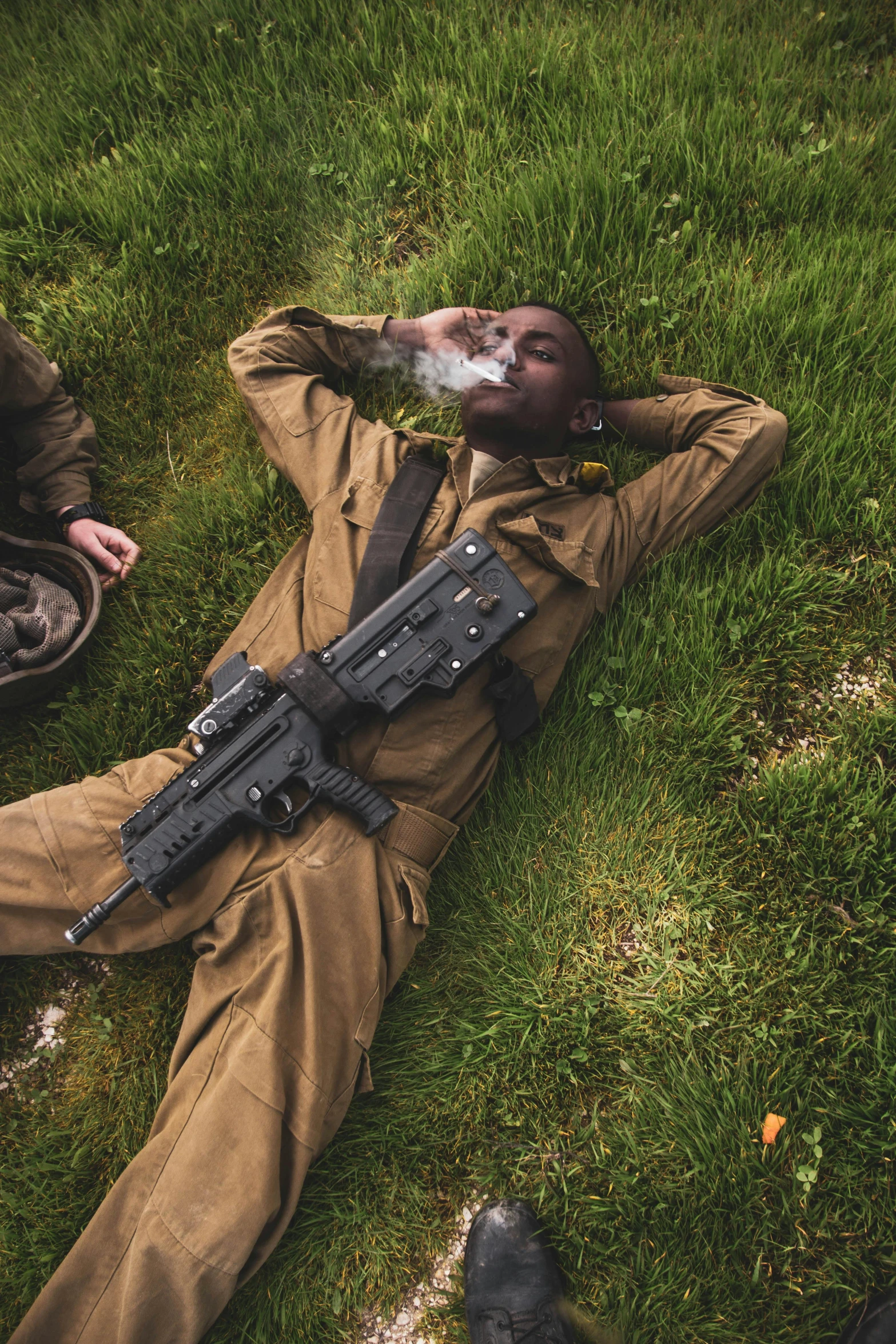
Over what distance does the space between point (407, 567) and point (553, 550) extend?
514 millimetres

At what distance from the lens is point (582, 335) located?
9.80 ft

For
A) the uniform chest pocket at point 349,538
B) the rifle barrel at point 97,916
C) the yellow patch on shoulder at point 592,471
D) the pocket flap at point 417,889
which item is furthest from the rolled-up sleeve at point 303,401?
the rifle barrel at point 97,916

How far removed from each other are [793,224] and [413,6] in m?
2.08

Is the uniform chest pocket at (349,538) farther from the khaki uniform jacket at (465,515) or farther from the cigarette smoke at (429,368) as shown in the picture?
the cigarette smoke at (429,368)

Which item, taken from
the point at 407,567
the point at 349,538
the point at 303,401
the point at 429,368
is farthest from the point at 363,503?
the point at 429,368

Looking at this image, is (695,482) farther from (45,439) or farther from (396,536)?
(45,439)


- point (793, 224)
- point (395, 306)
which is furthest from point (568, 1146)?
point (793, 224)

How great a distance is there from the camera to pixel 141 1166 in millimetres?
2205

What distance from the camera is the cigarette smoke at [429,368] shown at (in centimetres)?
318

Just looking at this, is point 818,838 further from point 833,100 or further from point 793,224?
point 833,100

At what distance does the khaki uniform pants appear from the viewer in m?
2.08

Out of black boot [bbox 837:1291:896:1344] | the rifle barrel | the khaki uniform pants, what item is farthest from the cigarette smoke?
black boot [bbox 837:1291:896:1344]

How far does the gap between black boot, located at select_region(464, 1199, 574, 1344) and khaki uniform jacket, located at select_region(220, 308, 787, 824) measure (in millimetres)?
1280

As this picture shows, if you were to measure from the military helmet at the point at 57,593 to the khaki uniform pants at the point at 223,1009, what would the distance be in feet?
1.81
